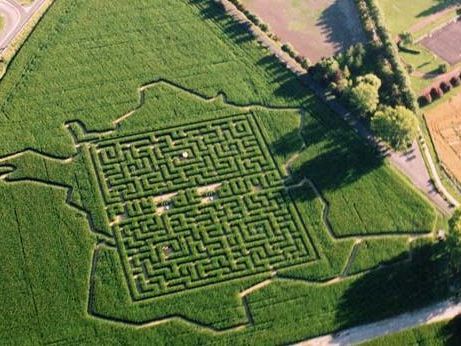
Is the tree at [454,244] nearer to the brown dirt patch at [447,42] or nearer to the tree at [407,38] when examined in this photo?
the brown dirt patch at [447,42]

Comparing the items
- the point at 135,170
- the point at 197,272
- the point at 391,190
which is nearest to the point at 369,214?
the point at 391,190

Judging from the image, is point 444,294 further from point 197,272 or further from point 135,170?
point 135,170

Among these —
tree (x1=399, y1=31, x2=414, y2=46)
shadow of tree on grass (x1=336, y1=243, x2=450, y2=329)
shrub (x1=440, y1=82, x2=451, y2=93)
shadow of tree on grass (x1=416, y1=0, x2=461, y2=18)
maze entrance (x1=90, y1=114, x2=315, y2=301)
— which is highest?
shadow of tree on grass (x1=416, y1=0, x2=461, y2=18)

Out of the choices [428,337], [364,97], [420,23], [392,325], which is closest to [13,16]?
[364,97]

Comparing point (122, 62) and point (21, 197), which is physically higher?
point (122, 62)

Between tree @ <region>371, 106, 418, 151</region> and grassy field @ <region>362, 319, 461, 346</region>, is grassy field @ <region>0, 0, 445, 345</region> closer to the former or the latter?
grassy field @ <region>362, 319, 461, 346</region>

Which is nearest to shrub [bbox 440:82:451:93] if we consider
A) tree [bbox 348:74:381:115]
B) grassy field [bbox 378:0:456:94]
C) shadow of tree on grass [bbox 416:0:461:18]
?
grassy field [bbox 378:0:456:94]
